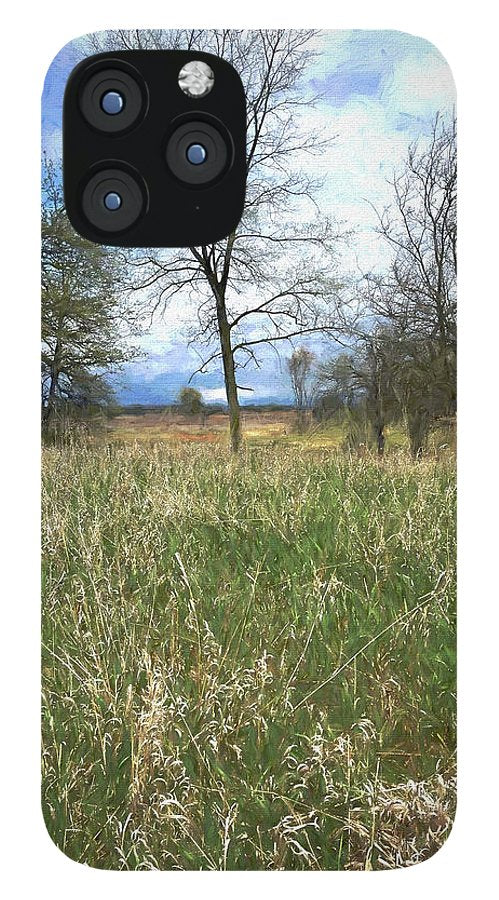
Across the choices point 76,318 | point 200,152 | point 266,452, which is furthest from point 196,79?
point 266,452

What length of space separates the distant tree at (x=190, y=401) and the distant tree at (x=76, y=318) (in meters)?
0.17

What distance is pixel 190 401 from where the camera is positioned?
2.74 meters

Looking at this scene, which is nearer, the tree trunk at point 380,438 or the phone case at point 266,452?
the phone case at point 266,452

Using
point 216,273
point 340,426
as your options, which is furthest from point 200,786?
point 216,273

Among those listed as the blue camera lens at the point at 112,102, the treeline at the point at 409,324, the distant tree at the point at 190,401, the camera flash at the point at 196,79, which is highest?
the camera flash at the point at 196,79

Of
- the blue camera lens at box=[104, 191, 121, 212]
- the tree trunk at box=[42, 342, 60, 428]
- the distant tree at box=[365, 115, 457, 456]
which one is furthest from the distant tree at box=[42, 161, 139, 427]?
the distant tree at box=[365, 115, 457, 456]

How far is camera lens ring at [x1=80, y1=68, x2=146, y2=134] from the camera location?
2.68 m

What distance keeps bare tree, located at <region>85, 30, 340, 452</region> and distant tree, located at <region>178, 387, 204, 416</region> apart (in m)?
0.06

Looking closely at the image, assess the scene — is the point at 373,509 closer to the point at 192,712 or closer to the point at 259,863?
the point at 192,712

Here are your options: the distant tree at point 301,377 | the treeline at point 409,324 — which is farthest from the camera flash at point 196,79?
the distant tree at point 301,377

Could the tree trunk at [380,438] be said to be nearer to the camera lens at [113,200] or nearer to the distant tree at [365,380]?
the distant tree at [365,380]

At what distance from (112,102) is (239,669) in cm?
147

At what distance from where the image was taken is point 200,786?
8.84ft

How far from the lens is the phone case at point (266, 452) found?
2.70m
